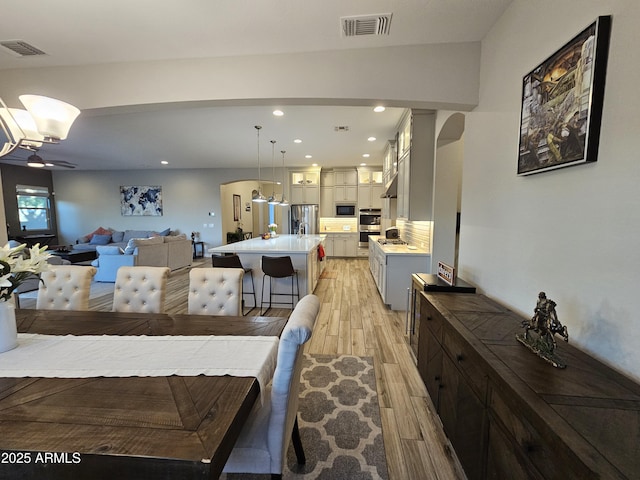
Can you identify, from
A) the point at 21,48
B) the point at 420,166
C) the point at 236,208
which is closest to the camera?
the point at 21,48

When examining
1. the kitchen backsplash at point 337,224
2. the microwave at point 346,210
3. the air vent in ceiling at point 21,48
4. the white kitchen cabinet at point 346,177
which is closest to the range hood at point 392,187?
the microwave at point 346,210

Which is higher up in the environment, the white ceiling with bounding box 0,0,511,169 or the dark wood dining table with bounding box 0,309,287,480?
the white ceiling with bounding box 0,0,511,169

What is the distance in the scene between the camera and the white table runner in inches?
44.6

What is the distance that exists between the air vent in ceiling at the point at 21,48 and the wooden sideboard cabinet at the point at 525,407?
4113 mm

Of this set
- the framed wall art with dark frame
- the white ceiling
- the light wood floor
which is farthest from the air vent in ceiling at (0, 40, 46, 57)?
the framed wall art with dark frame

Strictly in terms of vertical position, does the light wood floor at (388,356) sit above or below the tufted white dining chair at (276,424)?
below

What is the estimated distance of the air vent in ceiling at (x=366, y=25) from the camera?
1.99 meters

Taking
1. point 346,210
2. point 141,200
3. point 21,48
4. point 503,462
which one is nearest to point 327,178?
point 346,210

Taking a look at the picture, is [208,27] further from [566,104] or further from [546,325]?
[546,325]

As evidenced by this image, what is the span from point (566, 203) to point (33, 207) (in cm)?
1279

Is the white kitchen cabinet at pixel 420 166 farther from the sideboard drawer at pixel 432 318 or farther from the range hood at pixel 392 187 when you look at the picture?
the sideboard drawer at pixel 432 318

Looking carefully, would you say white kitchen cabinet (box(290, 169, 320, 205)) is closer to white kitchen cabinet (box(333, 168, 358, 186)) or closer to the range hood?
white kitchen cabinet (box(333, 168, 358, 186))

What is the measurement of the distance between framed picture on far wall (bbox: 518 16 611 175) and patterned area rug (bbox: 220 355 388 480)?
6.43ft

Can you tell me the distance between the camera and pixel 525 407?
0.88 metres
